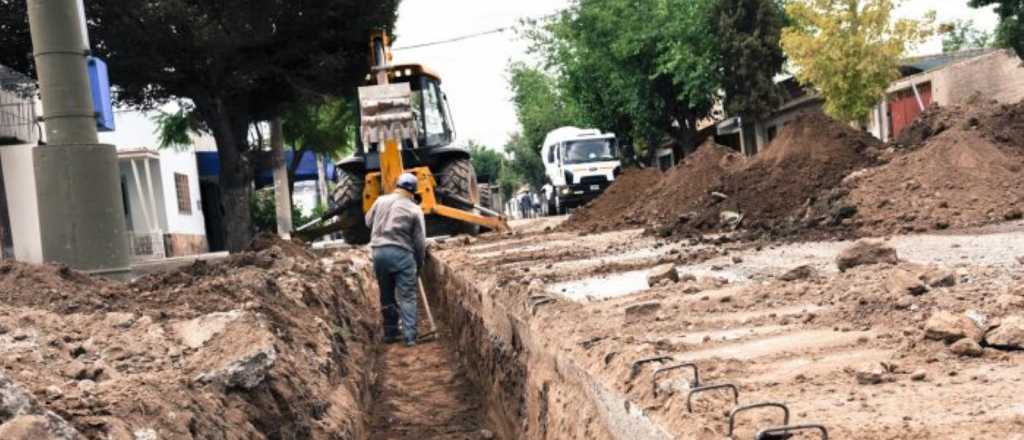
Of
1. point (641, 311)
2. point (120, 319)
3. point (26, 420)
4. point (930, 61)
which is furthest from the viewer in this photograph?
point (930, 61)

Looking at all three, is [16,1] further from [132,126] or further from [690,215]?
[132,126]

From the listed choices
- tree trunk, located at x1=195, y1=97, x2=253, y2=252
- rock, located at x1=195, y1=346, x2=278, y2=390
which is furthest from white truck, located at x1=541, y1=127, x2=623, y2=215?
rock, located at x1=195, y1=346, x2=278, y2=390

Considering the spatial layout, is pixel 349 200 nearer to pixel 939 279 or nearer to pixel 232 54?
pixel 232 54

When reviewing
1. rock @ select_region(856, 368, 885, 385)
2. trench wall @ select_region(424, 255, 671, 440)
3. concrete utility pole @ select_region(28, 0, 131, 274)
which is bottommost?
trench wall @ select_region(424, 255, 671, 440)

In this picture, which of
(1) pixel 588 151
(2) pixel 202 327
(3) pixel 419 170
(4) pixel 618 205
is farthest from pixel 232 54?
(1) pixel 588 151

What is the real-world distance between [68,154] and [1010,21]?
17.4 m

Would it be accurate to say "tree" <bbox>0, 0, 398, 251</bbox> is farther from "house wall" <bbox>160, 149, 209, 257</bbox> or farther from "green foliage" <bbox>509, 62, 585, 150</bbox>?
"green foliage" <bbox>509, 62, 585, 150</bbox>

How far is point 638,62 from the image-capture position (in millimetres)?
30469

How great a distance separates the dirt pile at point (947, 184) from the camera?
9.22 m

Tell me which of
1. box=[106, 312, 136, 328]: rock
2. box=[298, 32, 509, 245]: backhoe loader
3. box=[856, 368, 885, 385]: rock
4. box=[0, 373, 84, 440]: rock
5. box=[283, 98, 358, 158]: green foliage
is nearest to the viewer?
box=[0, 373, 84, 440]: rock

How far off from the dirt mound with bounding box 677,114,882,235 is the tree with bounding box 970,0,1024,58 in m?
7.16

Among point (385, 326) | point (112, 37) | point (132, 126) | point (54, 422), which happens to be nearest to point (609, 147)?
point (132, 126)

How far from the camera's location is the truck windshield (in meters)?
31.5

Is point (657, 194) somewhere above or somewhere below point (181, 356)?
above
